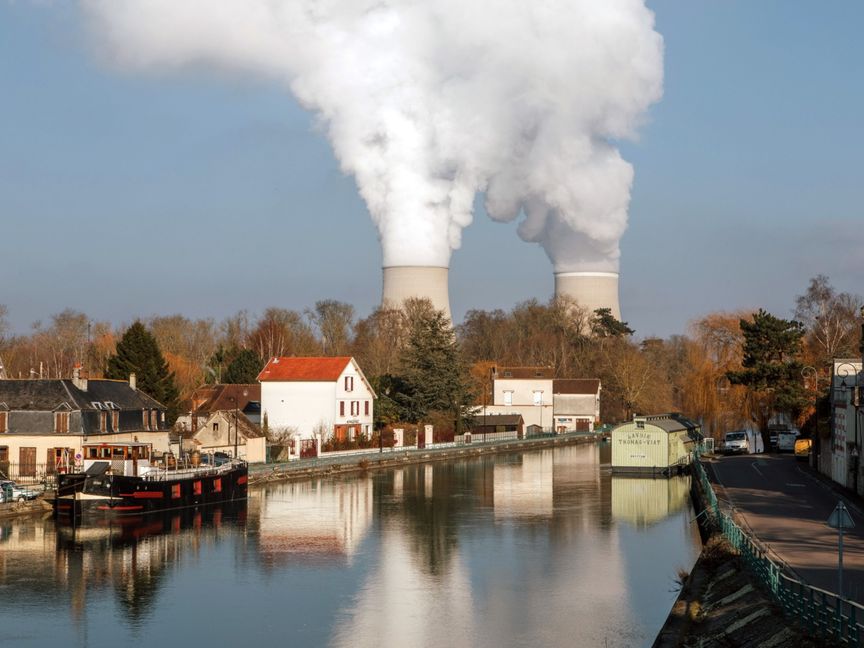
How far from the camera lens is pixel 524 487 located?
5431 centimetres

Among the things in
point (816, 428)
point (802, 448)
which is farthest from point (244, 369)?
point (816, 428)

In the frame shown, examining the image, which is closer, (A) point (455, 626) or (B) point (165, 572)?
(A) point (455, 626)

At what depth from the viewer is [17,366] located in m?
92.1

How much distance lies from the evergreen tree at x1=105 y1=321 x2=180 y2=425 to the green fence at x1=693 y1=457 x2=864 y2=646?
43.5 metres

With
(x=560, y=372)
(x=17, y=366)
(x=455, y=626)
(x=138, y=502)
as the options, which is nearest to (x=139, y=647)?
(x=455, y=626)

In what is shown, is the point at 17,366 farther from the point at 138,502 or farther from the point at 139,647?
the point at 139,647

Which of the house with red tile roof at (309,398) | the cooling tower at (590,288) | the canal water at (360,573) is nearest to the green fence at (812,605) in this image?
the canal water at (360,573)

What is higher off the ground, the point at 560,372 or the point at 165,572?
the point at 560,372

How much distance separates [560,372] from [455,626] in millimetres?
87084

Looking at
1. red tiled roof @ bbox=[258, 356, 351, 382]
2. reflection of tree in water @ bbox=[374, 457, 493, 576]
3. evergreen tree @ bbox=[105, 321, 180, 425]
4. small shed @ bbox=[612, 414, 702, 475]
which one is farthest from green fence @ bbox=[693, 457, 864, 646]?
red tiled roof @ bbox=[258, 356, 351, 382]

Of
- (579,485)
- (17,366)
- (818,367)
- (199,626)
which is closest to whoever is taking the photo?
(199,626)

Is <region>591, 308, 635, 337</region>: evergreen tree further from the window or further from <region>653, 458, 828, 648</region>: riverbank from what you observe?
<region>653, 458, 828, 648</region>: riverbank

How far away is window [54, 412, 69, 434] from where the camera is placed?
46250 mm

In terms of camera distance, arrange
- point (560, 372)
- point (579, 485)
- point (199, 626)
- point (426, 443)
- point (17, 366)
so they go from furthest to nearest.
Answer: point (560, 372)
point (17, 366)
point (426, 443)
point (579, 485)
point (199, 626)
